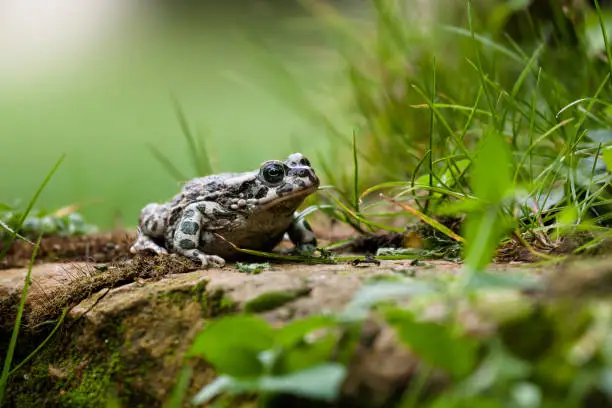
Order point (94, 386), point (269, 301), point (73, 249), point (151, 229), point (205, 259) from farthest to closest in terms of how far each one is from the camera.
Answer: point (73, 249), point (151, 229), point (205, 259), point (94, 386), point (269, 301)

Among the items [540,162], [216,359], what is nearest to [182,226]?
[216,359]

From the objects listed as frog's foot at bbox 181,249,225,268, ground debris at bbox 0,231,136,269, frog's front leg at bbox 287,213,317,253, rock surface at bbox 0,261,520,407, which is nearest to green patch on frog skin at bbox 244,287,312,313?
rock surface at bbox 0,261,520,407

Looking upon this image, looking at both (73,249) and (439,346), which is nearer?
(439,346)

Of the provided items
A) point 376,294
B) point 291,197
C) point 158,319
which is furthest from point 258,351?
point 291,197

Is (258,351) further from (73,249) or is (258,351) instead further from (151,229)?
(73,249)

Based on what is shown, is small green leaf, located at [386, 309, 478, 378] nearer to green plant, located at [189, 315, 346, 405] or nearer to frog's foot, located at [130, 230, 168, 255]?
green plant, located at [189, 315, 346, 405]

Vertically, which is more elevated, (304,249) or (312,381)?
(312,381)
